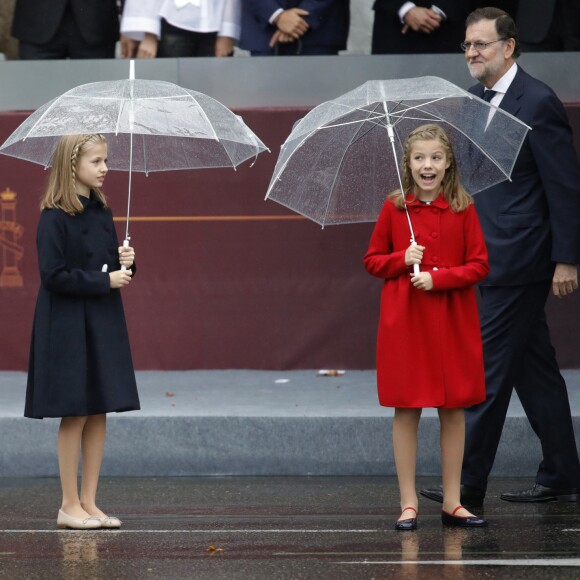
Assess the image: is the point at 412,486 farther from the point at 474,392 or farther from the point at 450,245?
the point at 450,245

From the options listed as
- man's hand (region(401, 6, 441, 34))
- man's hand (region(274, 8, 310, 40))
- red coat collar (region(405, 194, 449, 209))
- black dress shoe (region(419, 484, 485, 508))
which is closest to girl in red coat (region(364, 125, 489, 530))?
red coat collar (region(405, 194, 449, 209))

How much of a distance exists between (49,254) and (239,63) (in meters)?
3.92

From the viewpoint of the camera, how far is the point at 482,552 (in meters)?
Answer: 5.59

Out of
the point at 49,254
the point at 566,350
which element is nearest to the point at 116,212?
the point at 566,350

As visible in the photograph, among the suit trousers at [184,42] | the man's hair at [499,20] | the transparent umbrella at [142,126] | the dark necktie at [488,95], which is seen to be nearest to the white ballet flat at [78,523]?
the transparent umbrella at [142,126]

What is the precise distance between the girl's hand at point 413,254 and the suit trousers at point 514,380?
814 millimetres

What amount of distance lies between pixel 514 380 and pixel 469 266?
84 cm

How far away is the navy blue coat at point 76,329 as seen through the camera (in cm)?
612

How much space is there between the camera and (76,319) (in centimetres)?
619

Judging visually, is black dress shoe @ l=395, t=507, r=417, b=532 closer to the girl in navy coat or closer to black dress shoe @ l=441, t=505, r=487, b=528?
black dress shoe @ l=441, t=505, r=487, b=528

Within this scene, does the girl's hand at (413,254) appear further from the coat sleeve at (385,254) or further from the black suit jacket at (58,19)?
the black suit jacket at (58,19)

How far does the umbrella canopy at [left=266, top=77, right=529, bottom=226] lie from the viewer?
20.1ft

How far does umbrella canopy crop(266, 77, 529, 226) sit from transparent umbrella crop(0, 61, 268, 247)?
23 cm

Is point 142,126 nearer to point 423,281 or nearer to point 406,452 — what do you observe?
point 423,281
